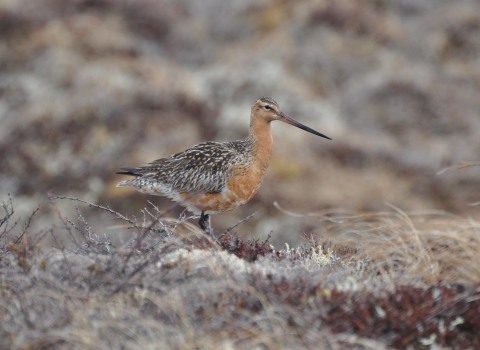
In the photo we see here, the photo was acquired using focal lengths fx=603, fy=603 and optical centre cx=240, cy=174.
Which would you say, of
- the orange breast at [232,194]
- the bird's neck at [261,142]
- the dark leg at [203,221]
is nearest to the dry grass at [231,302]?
the orange breast at [232,194]

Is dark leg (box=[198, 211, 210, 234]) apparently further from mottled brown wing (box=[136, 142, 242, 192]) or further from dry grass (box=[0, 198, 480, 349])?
dry grass (box=[0, 198, 480, 349])

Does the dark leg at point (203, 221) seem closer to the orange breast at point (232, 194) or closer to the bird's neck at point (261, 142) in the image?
the orange breast at point (232, 194)

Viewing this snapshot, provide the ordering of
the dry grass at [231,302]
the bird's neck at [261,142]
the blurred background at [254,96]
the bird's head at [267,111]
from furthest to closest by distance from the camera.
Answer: the blurred background at [254,96]
the bird's head at [267,111]
the bird's neck at [261,142]
the dry grass at [231,302]

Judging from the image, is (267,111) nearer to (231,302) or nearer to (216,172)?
(216,172)

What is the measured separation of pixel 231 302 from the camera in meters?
3.67

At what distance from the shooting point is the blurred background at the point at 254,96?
13.9 m

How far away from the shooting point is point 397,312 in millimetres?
3611

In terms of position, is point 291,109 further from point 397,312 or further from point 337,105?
point 397,312

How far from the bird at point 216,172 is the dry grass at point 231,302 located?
1992 mm

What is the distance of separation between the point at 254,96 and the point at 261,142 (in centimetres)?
1022

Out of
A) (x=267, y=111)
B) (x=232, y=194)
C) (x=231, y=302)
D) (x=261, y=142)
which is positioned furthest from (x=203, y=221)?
(x=231, y=302)

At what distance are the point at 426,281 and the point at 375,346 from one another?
1.10m

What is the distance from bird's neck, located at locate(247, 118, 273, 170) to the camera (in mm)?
6719

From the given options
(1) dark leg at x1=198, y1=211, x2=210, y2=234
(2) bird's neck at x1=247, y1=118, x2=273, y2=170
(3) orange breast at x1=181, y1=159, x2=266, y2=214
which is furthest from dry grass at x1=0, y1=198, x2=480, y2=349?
(2) bird's neck at x1=247, y1=118, x2=273, y2=170
